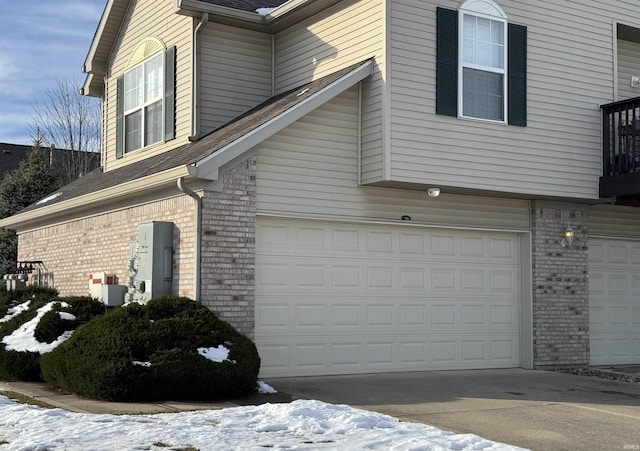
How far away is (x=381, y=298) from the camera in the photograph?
1334cm

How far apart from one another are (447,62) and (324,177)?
103 inches

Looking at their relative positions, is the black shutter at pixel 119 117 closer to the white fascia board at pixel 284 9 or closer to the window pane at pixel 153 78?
the window pane at pixel 153 78

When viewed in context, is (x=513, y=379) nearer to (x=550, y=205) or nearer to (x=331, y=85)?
(x=550, y=205)

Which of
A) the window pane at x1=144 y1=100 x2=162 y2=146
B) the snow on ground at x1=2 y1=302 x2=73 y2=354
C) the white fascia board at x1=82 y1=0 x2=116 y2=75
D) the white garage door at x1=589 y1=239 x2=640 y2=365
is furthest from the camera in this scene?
the white fascia board at x1=82 y1=0 x2=116 y2=75

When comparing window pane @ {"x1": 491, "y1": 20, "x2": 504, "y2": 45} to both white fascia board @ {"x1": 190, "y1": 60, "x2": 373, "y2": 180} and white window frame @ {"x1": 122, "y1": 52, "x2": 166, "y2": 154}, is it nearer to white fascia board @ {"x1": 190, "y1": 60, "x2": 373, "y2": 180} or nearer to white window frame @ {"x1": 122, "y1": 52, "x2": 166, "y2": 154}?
white fascia board @ {"x1": 190, "y1": 60, "x2": 373, "y2": 180}

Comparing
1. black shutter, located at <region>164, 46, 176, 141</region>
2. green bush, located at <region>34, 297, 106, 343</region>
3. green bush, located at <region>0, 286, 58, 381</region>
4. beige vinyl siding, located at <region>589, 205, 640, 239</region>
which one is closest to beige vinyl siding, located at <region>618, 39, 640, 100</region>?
beige vinyl siding, located at <region>589, 205, 640, 239</region>

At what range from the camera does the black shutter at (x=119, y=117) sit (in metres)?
17.0

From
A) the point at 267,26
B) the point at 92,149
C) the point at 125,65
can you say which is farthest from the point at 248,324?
the point at 92,149

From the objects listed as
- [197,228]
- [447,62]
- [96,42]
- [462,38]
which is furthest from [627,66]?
[96,42]

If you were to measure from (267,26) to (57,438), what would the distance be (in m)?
9.46

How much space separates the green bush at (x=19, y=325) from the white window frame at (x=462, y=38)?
7.29 m

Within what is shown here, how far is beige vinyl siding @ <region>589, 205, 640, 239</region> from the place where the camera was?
15.6 metres

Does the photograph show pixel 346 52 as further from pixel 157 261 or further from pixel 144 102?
pixel 144 102

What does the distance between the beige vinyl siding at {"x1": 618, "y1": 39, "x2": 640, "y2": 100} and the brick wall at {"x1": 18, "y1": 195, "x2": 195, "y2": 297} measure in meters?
9.03
